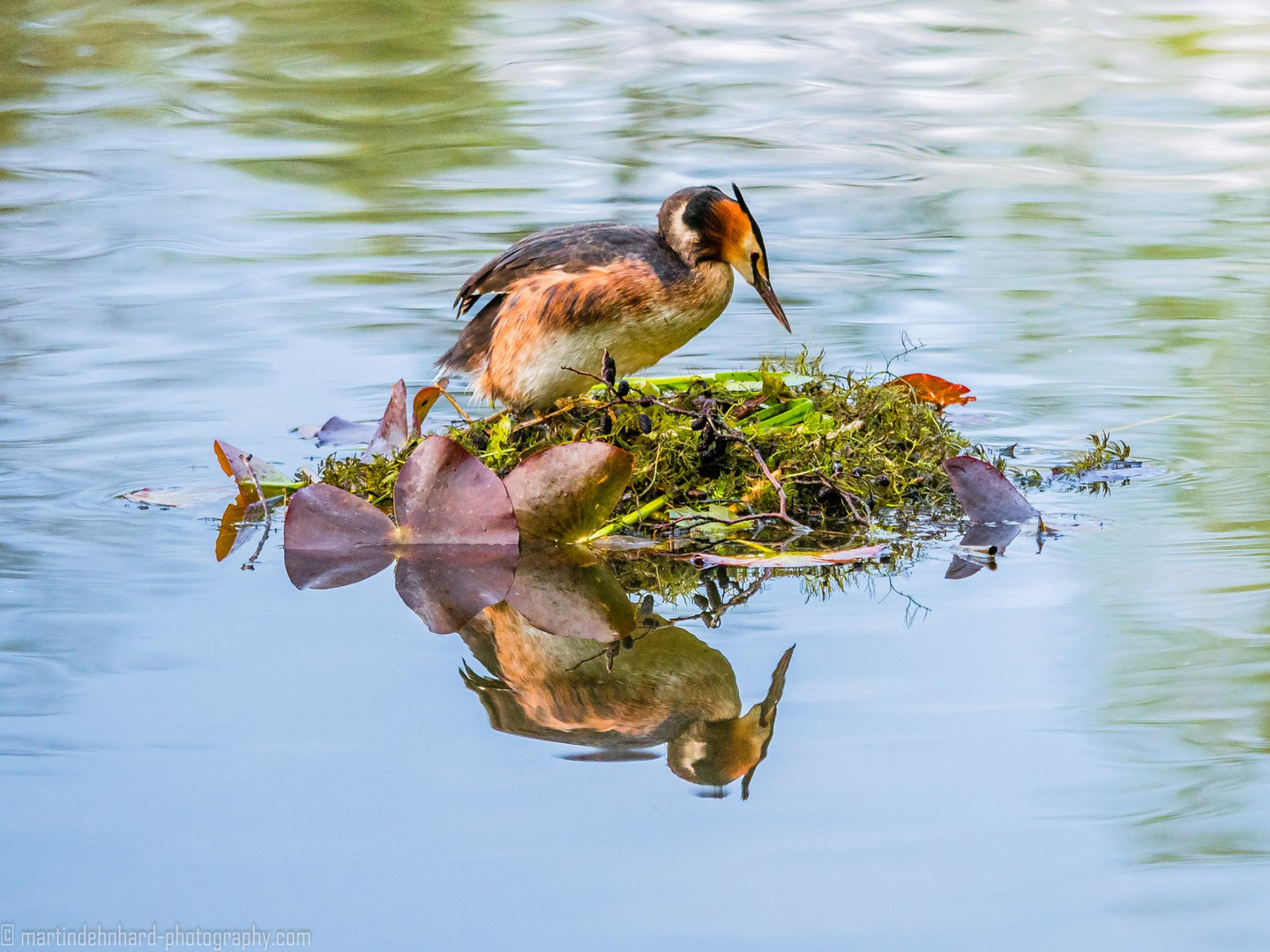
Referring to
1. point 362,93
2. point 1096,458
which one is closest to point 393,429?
point 1096,458

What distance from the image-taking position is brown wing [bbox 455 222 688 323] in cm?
475

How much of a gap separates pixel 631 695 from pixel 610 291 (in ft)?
5.36

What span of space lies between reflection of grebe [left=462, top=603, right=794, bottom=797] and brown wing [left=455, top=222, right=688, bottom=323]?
4.49ft

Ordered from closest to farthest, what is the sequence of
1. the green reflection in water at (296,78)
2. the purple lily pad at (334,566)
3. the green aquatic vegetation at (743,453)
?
the purple lily pad at (334,566) → the green aquatic vegetation at (743,453) → the green reflection in water at (296,78)

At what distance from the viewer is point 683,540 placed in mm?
4328

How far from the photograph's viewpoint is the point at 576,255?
4.78 metres

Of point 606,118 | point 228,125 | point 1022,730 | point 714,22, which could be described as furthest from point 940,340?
point 714,22

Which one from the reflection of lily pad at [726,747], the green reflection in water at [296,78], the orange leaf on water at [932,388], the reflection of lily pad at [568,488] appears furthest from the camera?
the green reflection in water at [296,78]

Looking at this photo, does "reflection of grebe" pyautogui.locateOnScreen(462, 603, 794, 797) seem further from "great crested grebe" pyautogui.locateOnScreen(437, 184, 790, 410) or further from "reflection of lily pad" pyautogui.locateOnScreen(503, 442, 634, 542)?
"great crested grebe" pyautogui.locateOnScreen(437, 184, 790, 410)

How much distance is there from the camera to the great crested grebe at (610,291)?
4688 millimetres

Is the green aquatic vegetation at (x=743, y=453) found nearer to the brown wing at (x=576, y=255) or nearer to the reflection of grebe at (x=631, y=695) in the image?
the brown wing at (x=576, y=255)

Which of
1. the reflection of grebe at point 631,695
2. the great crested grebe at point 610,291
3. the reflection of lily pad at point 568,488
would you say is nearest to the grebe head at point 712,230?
the great crested grebe at point 610,291

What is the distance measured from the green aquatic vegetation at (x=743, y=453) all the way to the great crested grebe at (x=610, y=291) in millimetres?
117

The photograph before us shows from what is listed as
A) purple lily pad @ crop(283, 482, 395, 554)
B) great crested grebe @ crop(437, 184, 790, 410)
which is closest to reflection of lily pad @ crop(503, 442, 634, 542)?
purple lily pad @ crop(283, 482, 395, 554)
